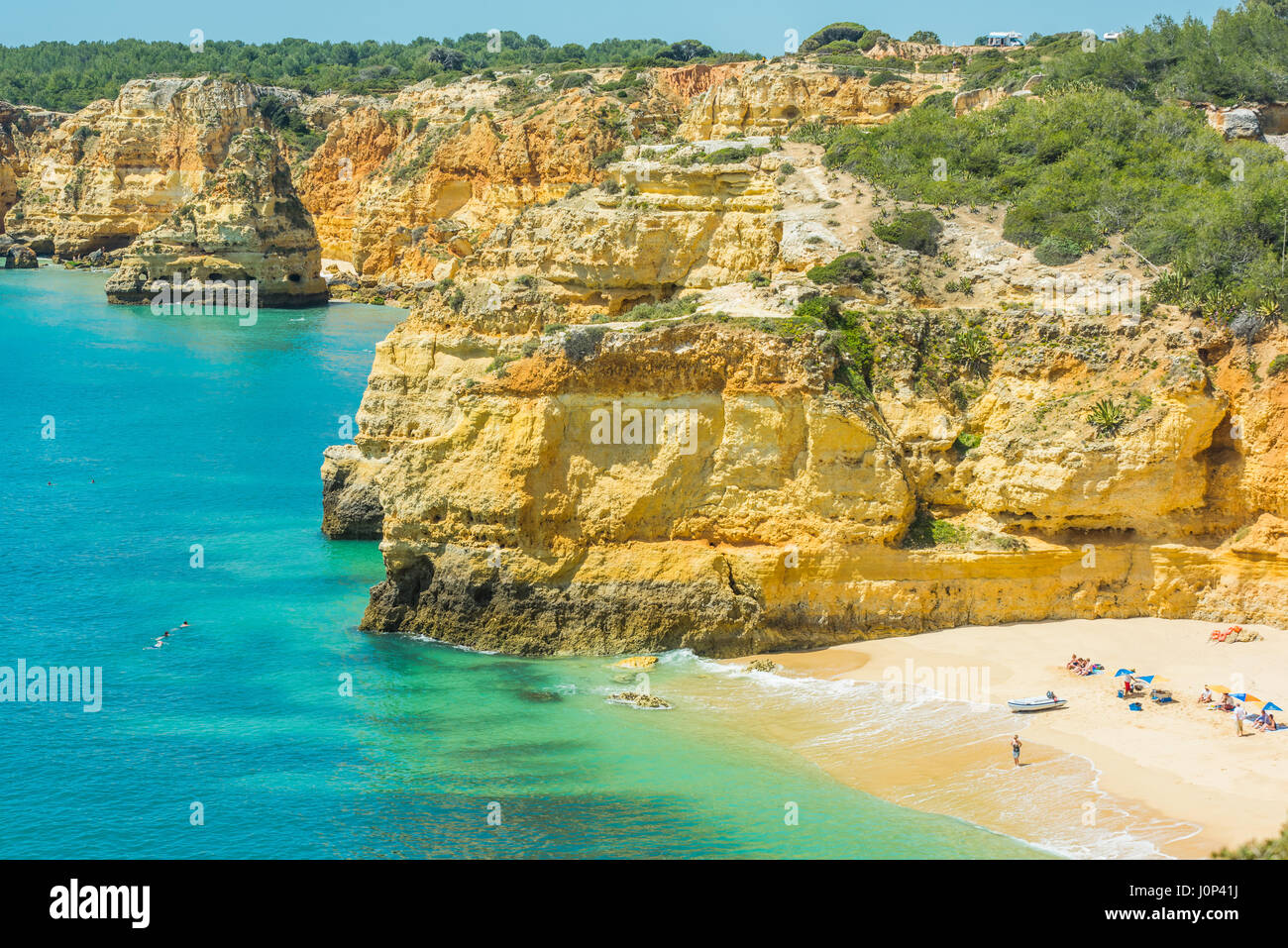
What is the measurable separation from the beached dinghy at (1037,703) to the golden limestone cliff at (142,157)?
10789cm

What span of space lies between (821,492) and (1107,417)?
689 centimetres

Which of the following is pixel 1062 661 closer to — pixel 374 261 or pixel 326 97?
pixel 374 261

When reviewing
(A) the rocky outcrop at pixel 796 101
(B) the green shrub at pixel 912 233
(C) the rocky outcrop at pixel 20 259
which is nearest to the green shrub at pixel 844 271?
(B) the green shrub at pixel 912 233

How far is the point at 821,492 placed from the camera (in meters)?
28.3

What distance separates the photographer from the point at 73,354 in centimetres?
7075

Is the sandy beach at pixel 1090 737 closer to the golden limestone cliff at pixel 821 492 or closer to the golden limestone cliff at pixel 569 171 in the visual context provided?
the golden limestone cliff at pixel 821 492

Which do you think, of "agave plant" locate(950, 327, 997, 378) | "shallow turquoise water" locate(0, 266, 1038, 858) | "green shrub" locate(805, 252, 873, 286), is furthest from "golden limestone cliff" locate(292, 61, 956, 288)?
"shallow turquoise water" locate(0, 266, 1038, 858)

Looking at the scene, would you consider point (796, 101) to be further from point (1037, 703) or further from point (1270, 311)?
point (1037, 703)

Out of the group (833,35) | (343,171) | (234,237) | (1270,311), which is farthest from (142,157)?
(1270,311)

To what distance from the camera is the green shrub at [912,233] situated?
1324 inches

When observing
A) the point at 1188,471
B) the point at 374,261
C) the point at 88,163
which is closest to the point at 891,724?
the point at 1188,471

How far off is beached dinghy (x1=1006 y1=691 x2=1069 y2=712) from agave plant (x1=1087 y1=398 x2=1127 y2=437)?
22.1 ft

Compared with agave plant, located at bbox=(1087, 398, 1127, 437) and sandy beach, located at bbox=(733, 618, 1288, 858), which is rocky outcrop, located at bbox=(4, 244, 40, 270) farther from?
agave plant, located at bbox=(1087, 398, 1127, 437)

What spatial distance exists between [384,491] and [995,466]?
1549cm
